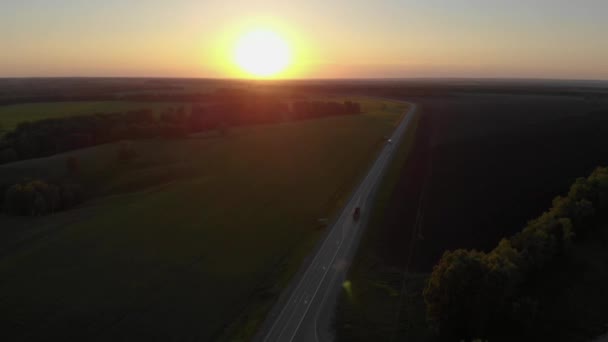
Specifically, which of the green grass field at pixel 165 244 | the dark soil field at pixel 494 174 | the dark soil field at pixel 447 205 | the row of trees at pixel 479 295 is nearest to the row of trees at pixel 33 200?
the green grass field at pixel 165 244

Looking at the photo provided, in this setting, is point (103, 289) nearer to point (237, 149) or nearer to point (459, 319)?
point (459, 319)

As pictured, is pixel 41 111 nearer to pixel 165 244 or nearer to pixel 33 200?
pixel 33 200

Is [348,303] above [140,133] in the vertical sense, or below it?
below

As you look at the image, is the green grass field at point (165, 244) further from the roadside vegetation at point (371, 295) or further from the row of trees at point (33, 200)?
the roadside vegetation at point (371, 295)

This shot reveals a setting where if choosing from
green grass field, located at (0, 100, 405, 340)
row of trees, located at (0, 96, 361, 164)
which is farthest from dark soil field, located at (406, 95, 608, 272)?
row of trees, located at (0, 96, 361, 164)

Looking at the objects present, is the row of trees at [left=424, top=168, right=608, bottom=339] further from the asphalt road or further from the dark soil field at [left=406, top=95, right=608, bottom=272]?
the dark soil field at [left=406, top=95, right=608, bottom=272]

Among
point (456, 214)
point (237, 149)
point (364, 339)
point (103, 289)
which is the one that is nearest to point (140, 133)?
point (237, 149)
